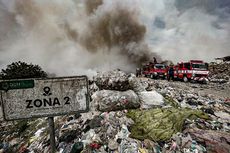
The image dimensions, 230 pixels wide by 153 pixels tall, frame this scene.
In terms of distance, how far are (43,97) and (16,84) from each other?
296mm

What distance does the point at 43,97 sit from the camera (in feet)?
8.17

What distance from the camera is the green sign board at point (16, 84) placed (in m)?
2.37

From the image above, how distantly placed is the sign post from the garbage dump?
3.14 meters

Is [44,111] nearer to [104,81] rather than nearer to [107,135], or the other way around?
[107,135]

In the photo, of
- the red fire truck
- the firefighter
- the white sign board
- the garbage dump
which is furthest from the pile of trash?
the white sign board

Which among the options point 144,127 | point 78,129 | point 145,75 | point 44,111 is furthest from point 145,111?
point 145,75

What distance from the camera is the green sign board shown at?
2.37 meters

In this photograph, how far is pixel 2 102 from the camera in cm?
239

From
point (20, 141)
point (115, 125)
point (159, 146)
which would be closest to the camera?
point (159, 146)

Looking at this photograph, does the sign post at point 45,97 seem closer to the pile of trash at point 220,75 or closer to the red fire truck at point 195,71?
the red fire truck at point 195,71

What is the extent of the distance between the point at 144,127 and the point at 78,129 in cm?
182

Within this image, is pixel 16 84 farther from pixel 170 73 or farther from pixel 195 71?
pixel 170 73

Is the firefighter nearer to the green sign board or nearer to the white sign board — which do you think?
the white sign board

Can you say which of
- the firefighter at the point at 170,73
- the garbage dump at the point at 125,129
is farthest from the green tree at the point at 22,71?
the garbage dump at the point at 125,129
